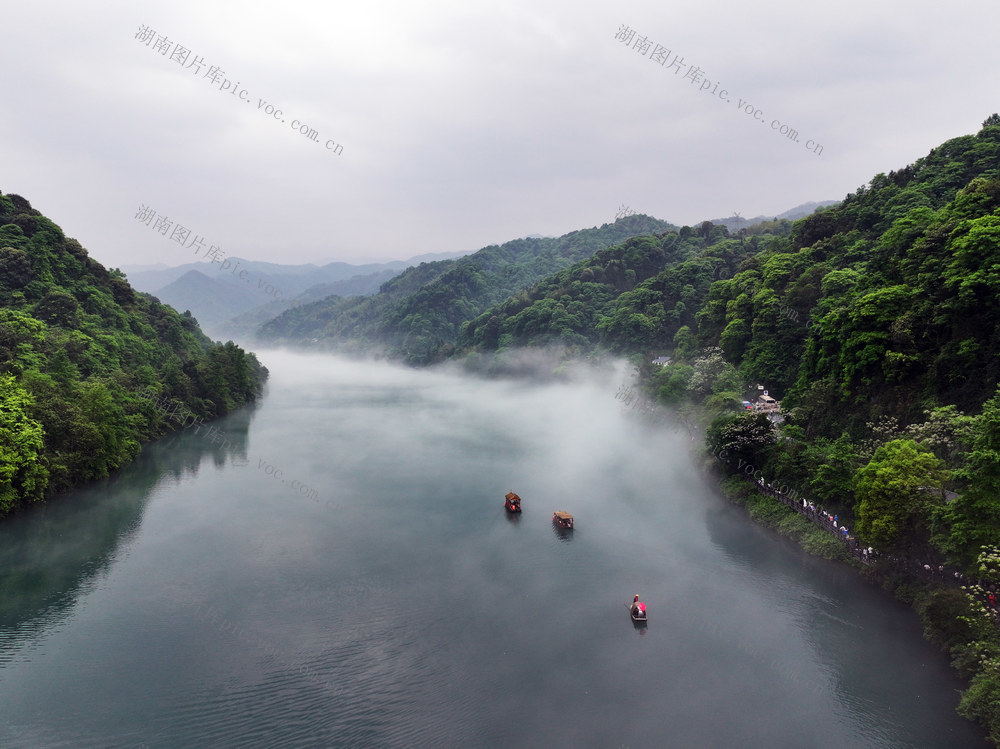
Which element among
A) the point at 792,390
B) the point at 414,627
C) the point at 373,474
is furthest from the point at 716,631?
the point at 373,474

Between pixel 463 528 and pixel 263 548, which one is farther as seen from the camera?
pixel 463 528

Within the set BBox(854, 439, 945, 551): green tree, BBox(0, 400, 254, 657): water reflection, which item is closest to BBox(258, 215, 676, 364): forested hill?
BBox(0, 400, 254, 657): water reflection

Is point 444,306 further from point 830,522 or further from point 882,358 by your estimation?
point 830,522

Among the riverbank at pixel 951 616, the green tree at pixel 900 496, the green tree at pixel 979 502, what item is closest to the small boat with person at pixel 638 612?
the green tree at pixel 900 496

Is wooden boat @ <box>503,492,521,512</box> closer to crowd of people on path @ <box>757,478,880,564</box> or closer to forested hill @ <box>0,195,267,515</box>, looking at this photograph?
crowd of people on path @ <box>757,478,880,564</box>

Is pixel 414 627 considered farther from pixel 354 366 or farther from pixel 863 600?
pixel 354 366

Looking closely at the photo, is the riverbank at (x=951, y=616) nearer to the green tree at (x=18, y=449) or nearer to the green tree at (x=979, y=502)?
the green tree at (x=979, y=502)
